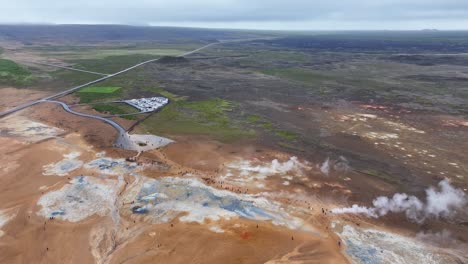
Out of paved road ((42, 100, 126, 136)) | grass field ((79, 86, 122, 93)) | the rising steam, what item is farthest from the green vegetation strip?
the rising steam

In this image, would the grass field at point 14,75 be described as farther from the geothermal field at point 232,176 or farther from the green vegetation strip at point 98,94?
the green vegetation strip at point 98,94

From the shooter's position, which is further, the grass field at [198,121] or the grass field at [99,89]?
the grass field at [99,89]

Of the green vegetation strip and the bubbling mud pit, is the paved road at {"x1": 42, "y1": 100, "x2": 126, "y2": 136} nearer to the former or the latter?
the green vegetation strip

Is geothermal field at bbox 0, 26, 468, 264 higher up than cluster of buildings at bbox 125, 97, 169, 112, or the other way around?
cluster of buildings at bbox 125, 97, 169, 112

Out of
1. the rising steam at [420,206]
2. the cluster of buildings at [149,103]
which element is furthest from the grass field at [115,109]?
the rising steam at [420,206]

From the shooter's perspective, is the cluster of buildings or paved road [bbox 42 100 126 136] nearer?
paved road [bbox 42 100 126 136]

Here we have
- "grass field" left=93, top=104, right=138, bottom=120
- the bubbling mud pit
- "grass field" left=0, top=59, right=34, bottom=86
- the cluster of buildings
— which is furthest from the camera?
"grass field" left=0, top=59, right=34, bottom=86

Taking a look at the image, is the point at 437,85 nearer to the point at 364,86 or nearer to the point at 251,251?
the point at 364,86
